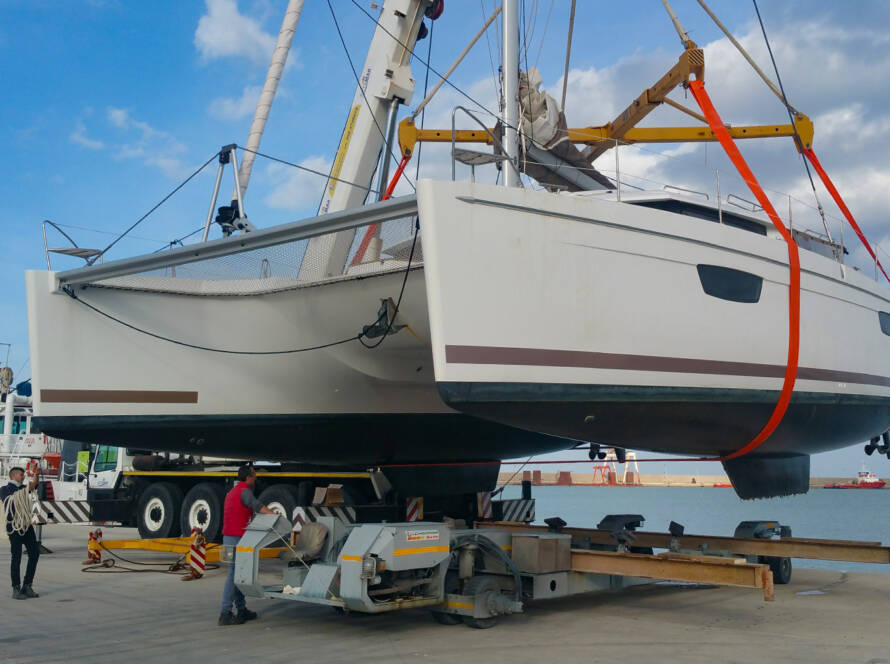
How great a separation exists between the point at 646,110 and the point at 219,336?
17.4 feet

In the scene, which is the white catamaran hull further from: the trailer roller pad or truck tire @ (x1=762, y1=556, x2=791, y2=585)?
the trailer roller pad

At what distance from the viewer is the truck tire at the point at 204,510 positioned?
9.35 metres

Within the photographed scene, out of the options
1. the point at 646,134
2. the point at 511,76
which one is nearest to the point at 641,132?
the point at 646,134

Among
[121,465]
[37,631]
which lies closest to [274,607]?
[37,631]

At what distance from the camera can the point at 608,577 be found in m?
6.07

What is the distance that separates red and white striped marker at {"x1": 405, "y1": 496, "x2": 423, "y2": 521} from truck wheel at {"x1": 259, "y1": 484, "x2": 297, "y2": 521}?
3.89 ft

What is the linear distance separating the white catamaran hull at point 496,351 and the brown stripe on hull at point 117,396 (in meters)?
0.02

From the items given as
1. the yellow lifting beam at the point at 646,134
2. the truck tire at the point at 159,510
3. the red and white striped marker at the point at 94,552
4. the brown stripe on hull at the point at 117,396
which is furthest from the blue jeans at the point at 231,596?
the yellow lifting beam at the point at 646,134

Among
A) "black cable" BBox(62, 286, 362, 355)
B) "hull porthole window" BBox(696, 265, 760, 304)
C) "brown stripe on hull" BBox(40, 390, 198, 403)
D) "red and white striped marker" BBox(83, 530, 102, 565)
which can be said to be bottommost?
"red and white striped marker" BBox(83, 530, 102, 565)

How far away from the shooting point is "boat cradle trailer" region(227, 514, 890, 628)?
496 cm

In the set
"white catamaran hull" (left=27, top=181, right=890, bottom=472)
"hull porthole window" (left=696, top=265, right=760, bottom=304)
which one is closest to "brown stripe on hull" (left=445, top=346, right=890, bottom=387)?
"white catamaran hull" (left=27, top=181, right=890, bottom=472)

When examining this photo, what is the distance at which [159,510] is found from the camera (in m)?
10.2

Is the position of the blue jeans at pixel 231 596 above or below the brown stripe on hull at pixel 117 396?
below

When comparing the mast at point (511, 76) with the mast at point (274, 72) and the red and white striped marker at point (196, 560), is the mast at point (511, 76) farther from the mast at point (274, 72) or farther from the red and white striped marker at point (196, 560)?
the red and white striped marker at point (196, 560)
